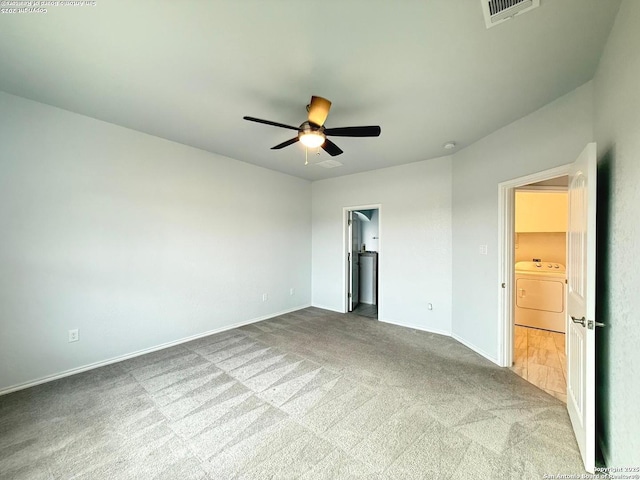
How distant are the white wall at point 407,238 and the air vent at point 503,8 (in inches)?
98.2

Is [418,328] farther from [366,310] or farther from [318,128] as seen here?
[318,128]

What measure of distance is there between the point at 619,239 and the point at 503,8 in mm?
1470

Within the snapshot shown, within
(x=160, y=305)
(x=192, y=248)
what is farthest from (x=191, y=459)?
(x=192, y=248)

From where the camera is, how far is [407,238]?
4094mm

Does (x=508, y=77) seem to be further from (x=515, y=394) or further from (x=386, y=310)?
(x=386, y=310)

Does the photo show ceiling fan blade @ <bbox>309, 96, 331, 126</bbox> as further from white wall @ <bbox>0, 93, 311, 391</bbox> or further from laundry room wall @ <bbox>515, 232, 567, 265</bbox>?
laundry room wall @ <bbox>515, 232, 567, 265</bbox>

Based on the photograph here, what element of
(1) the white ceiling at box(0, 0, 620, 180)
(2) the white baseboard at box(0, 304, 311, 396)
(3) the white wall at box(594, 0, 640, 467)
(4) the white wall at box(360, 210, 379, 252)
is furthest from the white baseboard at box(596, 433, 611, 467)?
(4) the white wall at box(360, 210, 379, 252)

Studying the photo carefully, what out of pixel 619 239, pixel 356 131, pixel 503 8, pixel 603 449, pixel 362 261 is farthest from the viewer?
pixel 362 261

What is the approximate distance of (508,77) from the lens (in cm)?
190

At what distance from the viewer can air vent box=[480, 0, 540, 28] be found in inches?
51.1

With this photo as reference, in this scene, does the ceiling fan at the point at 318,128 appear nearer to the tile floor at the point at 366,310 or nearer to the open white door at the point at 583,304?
the open white door at the point at 583,304

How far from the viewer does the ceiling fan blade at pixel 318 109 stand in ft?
6.23

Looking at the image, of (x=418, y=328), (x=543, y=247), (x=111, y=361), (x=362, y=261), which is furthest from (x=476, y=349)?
(x=111, y=361)

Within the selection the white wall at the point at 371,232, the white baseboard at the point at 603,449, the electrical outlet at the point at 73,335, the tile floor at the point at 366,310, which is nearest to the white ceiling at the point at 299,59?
the electrical outlet at the point at 73,335
